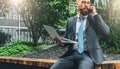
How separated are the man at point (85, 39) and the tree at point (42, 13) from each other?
1687 centimetres

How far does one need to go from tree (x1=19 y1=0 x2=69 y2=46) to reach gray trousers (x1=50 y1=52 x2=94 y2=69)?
1697 centimetres

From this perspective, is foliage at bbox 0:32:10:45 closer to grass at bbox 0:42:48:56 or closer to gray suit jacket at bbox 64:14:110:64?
grass at bbox 0:42:48:56

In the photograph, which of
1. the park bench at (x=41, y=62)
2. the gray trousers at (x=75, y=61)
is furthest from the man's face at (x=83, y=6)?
the park bench at (x=41, y=62)

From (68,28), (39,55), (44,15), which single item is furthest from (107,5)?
(68,28)

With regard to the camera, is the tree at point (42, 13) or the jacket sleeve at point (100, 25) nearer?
the jacket sleeve at point (100, 25)

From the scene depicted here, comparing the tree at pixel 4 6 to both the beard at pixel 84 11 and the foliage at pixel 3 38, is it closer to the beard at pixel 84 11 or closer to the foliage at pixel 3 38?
the foliage at pixel 3 38

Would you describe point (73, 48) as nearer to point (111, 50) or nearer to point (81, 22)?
point (81, 22)

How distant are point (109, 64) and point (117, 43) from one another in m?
12.3

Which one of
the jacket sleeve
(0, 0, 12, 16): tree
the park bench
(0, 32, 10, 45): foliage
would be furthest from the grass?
the jacket sleeve

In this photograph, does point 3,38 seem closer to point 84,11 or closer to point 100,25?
point 84,11

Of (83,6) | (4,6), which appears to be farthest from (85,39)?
(4,6)

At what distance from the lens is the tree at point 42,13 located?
22.2 meters

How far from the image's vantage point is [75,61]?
16.2 feet

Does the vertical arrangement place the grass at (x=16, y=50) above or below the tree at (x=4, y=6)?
below
